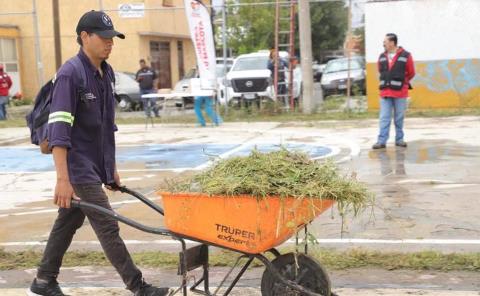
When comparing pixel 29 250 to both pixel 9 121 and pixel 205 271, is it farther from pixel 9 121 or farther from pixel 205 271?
pixel 9 121

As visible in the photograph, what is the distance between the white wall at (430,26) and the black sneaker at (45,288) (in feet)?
49.1

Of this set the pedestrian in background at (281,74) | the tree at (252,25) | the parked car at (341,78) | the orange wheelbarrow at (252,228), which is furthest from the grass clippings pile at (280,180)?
the tree at (252,25)

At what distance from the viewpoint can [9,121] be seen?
802 inches

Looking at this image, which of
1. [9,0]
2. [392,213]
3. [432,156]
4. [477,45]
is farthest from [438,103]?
[9,0]

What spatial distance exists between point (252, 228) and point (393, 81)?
8.15 m

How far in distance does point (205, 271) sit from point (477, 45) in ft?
50.7

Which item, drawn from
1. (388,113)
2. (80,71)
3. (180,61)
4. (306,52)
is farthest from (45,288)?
(180,61)

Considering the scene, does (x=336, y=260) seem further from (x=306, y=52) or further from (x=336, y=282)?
(x=306, y=52)

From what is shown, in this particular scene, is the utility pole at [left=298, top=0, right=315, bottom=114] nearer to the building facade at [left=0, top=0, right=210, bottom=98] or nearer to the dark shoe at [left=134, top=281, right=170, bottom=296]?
the building facade at [left=0, top=0, right=210, bottom=98]

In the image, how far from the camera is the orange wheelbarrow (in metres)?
3.90

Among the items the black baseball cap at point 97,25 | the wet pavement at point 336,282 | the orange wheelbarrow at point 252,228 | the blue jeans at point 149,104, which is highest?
the black baseball cap at point 97,25

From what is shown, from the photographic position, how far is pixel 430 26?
18.1 m

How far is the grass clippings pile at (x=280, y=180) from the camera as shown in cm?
392

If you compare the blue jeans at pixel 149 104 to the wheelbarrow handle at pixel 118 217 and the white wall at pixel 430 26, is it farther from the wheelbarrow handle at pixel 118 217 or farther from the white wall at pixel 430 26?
the wheelbarrow handle at pixel 118 217
